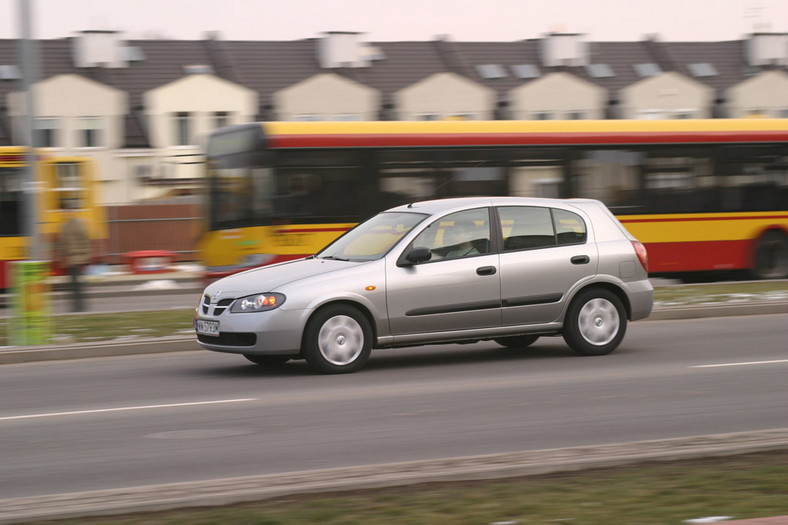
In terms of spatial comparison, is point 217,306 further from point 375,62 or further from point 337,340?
point 375,62

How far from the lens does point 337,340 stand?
9.84m

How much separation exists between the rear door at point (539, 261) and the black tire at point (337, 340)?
141cm

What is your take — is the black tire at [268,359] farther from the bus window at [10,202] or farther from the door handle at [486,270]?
the bus window at [10,202]

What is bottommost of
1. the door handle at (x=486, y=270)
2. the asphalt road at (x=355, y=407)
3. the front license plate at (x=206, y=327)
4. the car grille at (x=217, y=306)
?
the asphalt road at (x=355, y=407)

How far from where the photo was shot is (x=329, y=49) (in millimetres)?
55562

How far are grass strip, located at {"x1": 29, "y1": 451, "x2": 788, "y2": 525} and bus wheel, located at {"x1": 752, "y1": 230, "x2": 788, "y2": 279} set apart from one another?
1588 centimetres

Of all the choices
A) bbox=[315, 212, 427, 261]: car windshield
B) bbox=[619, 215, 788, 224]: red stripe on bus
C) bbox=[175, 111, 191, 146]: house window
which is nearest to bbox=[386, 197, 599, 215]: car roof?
bbox=[315, 212, 427, 261]: car windshield

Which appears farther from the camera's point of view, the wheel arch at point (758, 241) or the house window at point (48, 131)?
the house window at point (48, 131)

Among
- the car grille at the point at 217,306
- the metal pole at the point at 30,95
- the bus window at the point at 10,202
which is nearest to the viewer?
the car grille at the point at 217,306

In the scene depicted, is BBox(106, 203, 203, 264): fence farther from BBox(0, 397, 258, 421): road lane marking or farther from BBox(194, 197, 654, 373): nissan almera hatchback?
BBox(0, 397, 258, 421): road lane marking

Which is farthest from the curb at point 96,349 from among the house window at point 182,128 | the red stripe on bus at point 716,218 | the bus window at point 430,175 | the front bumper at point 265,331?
the house window at point 182,128

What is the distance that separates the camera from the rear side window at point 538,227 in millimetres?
10609

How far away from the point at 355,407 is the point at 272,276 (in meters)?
2.22

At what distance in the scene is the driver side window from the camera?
33.7ft
